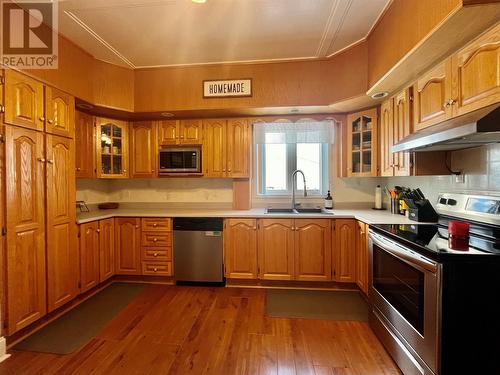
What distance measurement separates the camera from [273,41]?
95.7 inches

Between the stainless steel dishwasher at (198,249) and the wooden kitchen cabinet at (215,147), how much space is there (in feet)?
2.21

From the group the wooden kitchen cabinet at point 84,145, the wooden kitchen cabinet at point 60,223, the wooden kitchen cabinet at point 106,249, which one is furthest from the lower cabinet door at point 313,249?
the wooden kitchen cabinet at point 84,145

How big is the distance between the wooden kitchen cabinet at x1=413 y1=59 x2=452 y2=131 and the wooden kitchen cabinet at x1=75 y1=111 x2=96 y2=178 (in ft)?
11.2

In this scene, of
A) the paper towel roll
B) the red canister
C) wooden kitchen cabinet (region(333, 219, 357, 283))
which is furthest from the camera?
the paper towel roll

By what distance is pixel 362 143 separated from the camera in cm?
291

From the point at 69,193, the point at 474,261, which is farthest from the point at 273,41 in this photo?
the point at 69,193

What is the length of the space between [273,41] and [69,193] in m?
2.49

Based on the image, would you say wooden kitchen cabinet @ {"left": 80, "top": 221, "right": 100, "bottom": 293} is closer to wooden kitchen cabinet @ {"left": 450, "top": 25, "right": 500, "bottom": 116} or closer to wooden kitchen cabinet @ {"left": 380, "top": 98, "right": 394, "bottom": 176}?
wooden kitchen cabinet @ {"left": 380, "top": 98, "right": 394, "bottom": 176}

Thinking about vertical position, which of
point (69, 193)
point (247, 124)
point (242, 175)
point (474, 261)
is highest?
point (247, 124)

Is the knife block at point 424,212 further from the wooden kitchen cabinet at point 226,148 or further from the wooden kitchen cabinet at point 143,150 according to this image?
the wooden kitchen cabinet at point 143,150

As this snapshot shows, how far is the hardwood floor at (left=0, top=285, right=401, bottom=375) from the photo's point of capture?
167 cm

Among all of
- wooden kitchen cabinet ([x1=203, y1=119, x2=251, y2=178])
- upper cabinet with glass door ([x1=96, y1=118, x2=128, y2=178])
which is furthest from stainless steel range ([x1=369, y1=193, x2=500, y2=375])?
upper cabinet with glass door ([x1=96, y1=118, x2=128, y2=178])

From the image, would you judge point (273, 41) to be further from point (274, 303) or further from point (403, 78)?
point (274, 303)

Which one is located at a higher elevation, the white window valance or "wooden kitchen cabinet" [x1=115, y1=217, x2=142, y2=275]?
the white window valance
